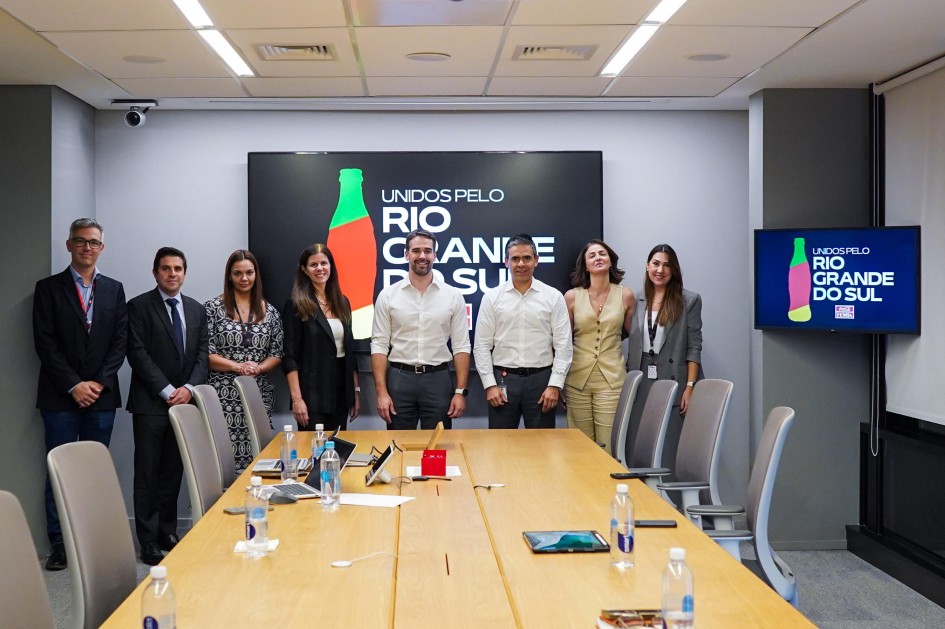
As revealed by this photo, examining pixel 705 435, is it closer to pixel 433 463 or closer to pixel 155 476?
pixel 433 463

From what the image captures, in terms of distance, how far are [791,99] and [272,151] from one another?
12.6ft

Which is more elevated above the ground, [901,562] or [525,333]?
[525,333]

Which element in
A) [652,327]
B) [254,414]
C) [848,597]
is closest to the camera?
[254,414]

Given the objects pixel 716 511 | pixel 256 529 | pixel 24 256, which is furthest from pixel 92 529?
pixel 24 256

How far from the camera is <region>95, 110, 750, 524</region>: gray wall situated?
6828mm

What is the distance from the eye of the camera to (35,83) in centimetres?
598

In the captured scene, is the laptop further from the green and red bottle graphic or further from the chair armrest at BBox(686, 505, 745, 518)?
the green and red bottle graphic

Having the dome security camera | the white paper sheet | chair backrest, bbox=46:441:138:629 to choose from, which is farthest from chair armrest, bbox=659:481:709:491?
the dome security camera

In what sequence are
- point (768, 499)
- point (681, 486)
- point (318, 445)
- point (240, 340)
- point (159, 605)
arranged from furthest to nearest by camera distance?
point (240, 340), point (318, 445), point (681, 486), point (768, 499), point (159, 605)

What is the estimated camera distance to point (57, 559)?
5.65m

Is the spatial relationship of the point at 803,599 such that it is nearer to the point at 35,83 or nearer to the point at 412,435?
the point at 412,435

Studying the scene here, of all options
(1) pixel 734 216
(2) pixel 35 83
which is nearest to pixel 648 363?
(1) pixel 734 216

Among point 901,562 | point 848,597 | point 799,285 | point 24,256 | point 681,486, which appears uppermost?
point 24,256

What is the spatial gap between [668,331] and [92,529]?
14.5 feet
